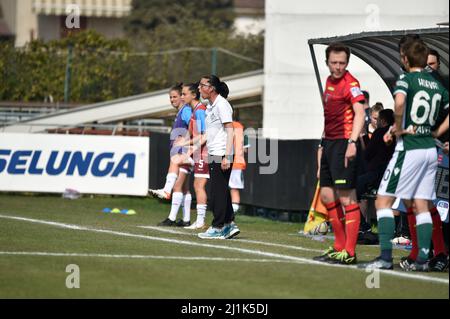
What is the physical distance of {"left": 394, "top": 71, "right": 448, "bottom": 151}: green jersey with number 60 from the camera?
10.8m

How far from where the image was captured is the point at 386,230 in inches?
437

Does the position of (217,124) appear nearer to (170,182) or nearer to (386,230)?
(170,182)

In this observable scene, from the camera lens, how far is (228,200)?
1453 cm

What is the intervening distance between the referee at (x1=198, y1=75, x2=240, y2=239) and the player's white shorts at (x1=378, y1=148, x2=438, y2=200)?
3692 mm

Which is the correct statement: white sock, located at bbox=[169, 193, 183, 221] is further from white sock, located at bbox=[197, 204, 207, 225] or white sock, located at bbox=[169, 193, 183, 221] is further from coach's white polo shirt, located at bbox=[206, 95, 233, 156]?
coach's white polo shirt, located at bbox=[206, 95, 233, 156]

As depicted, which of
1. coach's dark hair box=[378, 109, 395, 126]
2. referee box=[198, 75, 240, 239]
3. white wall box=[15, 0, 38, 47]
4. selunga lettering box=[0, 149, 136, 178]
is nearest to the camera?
coach's dark hair box=[378, 109, 395, 126]

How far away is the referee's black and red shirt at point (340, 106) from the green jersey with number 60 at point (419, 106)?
76 cm

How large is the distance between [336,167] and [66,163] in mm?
12681

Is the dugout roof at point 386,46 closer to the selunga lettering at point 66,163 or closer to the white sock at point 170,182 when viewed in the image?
the white sock at point 170,182

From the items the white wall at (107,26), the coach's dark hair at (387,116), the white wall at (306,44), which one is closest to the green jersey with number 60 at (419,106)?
the coach's dark hair at (387,116)

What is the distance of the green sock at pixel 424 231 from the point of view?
36.1ft

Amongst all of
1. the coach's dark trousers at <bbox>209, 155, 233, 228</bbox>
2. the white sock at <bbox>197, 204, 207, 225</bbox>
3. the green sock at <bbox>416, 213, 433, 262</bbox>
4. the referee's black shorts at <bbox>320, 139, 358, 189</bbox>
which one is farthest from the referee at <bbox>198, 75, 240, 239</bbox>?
the green sock at <bbox>416, 213, 433, 262</bbox>

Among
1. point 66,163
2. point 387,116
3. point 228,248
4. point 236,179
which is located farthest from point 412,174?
point 66,163
